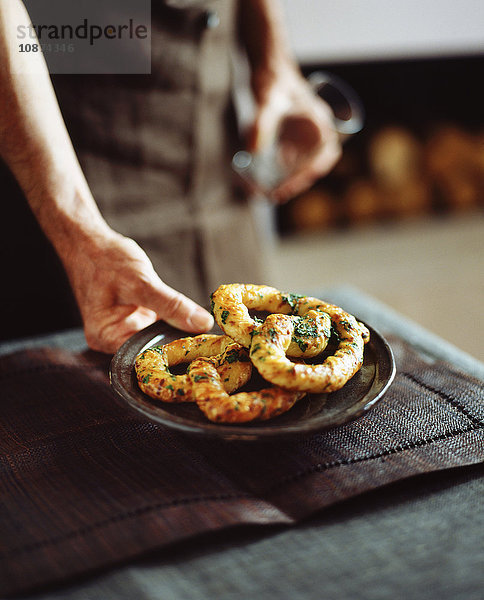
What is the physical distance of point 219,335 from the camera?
637mm

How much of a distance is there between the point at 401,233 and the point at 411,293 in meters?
0.49

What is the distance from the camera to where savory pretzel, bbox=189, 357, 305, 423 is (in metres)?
0.47

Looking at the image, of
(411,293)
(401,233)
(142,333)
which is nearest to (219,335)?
(142,333)

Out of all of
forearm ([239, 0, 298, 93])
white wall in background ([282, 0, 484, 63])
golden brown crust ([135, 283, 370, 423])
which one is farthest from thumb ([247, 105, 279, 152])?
white wall in background ([282, 0, 484, 63])

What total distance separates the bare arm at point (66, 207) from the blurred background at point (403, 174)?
129cm

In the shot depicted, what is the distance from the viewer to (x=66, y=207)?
2.39ft

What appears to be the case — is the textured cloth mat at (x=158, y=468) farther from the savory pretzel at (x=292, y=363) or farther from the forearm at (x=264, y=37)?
the forearm at (x=264, y=37)

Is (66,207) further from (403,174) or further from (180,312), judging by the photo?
(403,174)

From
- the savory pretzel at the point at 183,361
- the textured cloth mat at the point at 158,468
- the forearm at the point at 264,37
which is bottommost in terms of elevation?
the textured cloth mat at the point at 158,468

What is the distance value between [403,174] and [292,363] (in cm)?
215

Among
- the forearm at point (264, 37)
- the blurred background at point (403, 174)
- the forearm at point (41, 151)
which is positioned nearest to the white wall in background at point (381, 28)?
the blurred background at point (403, 174)

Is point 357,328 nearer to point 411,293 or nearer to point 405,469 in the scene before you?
point 405,469

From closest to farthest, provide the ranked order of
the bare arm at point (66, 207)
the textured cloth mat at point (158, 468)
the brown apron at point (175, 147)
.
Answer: the textured cloth mat at point (158, 468), the bare arm at point (66, 207), the brown apron at point (175, 147)

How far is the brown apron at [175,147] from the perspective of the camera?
0.92 m
